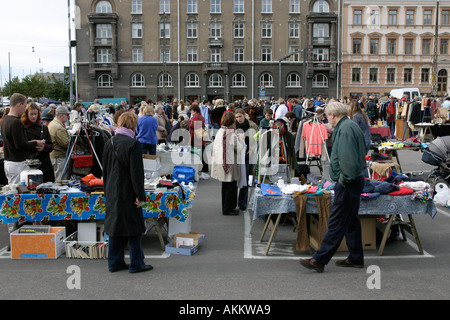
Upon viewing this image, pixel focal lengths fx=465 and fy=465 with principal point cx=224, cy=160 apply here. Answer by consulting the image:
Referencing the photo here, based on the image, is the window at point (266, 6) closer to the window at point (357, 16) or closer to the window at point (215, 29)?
the window at point (215, 29)

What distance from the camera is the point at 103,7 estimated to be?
5544 centimetres

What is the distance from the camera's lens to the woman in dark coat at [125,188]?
17.0 feet

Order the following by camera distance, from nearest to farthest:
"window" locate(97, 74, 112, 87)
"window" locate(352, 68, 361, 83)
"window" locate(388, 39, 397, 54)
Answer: "window" locate(97, 74, 112, 87) → "window" locate(352, 68, 361, 83) → "window" locate(388, 39, 397, 54)

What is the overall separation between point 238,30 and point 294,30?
6773 mm

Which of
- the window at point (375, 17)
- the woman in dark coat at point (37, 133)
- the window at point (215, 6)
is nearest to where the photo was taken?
the woman in dark coat at point (37, 133)

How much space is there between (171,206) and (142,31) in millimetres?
52741

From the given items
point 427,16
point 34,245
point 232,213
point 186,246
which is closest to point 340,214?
point 186,246

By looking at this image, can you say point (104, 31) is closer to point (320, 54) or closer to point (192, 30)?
point (192, 30)

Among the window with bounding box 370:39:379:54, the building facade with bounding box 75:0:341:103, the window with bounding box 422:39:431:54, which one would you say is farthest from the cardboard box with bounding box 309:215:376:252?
the window with bounding box 422:39:431:54

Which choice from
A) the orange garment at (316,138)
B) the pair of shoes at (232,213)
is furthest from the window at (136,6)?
the pair of shoes at (232,213)

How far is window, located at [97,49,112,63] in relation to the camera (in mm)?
56000

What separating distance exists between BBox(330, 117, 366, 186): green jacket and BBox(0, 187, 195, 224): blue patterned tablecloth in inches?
92.5

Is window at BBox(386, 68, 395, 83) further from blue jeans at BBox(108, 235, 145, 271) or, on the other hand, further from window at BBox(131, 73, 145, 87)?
blue jeans at BBox(108, 235, 145, 271)

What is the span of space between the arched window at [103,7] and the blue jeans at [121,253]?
2164 inches
